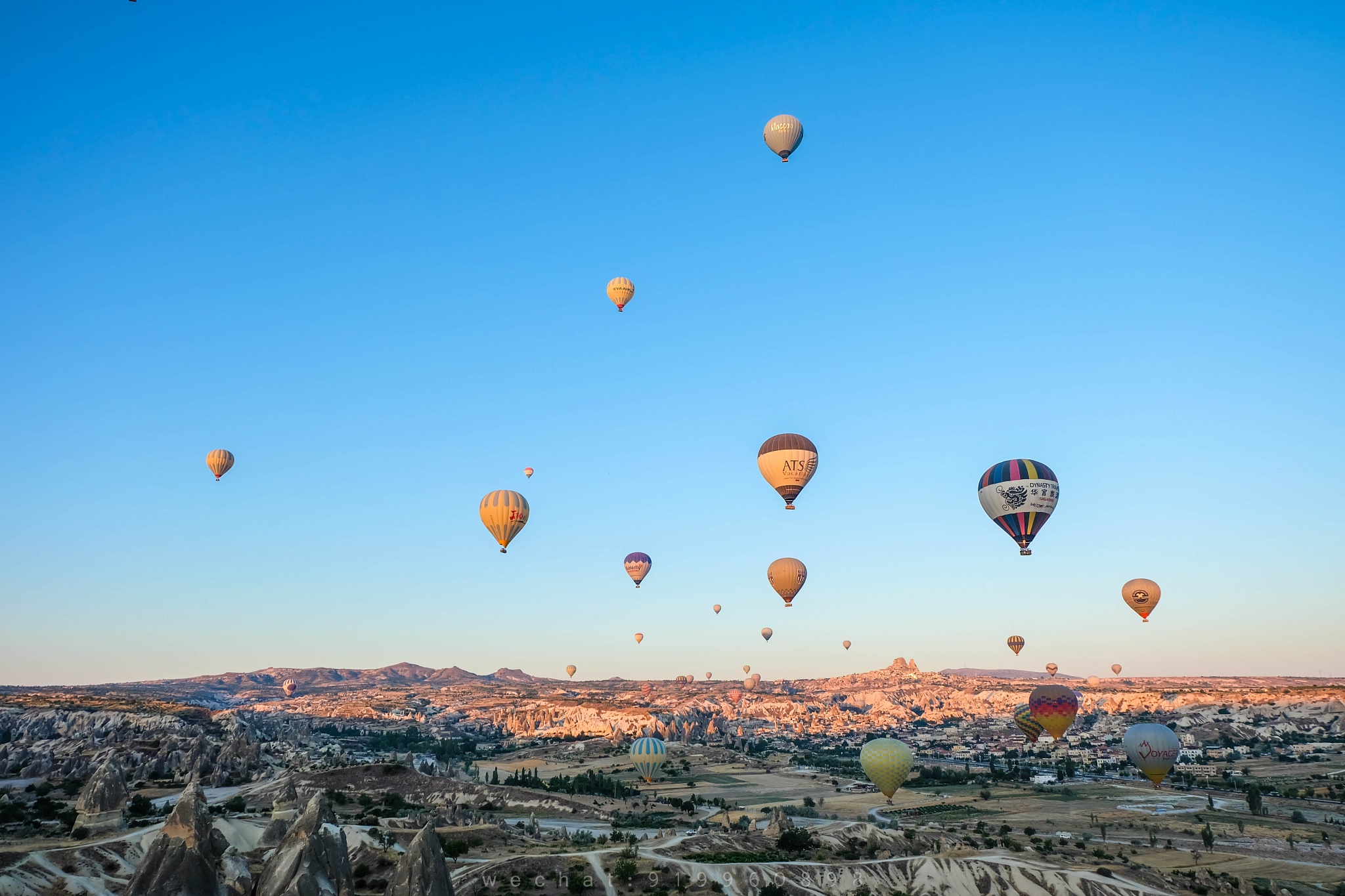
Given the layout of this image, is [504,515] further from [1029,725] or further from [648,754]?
[1029,725]

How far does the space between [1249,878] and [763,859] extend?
1204 inches

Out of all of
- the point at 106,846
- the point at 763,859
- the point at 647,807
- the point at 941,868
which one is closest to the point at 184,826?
the point at 106,846

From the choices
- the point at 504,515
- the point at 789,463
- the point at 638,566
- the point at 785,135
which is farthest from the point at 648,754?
the point at 785,135

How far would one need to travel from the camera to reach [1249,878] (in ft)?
182

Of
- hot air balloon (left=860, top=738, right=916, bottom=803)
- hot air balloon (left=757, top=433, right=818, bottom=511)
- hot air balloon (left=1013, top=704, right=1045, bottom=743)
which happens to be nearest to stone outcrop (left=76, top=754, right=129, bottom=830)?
hot air balloon (left=757, top=433, right=818, bottom=511)

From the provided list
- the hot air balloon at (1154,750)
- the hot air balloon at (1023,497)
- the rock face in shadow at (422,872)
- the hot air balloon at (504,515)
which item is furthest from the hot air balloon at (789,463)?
the hot air balloon at (1154,750)

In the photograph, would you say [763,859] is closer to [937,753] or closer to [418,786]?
[418,786]

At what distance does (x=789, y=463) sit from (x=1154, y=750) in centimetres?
4506

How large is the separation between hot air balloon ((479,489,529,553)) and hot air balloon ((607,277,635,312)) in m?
17.3

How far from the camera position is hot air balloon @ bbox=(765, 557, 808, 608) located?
7506cm

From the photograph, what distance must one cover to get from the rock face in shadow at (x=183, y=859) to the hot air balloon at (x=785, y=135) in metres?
50.4

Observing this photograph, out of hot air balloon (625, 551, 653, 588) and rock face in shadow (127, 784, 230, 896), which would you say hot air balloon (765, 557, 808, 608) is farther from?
rock face in shadow (127, 784, 230, 896)

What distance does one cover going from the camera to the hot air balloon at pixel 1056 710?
315ft

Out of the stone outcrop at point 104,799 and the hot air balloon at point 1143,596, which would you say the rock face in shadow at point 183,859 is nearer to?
the stone outcrop at point 104,799
